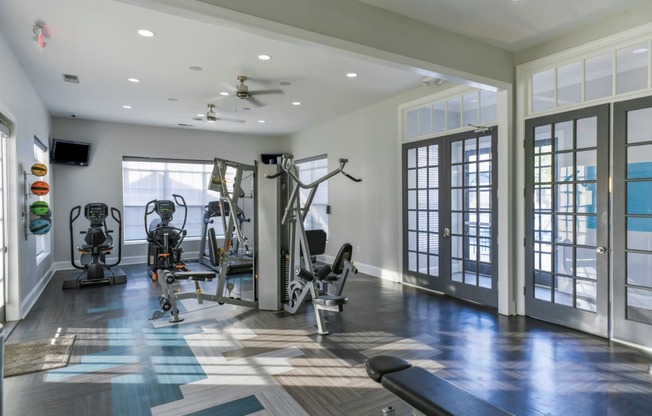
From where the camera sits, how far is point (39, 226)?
4984 mm

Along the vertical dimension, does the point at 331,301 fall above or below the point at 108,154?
below

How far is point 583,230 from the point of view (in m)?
3.98

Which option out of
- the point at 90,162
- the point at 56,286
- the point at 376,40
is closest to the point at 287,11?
the point at 376,40

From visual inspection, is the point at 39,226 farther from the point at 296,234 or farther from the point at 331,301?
the point at 331,301

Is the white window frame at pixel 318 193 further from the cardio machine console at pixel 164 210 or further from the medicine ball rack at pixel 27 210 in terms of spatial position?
the medicine ball rack at pixel 27 210

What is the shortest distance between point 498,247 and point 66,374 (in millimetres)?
4499

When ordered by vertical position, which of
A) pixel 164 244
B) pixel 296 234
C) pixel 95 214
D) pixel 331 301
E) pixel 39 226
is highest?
pixel 95 214

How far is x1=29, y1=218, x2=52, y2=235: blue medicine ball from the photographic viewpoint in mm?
4902

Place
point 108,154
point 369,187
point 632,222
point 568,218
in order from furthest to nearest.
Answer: point 108,154 → point 369,187 → point 568,218 → point 632,222

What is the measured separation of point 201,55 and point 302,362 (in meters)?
3.48

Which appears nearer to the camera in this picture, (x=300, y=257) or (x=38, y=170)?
(x=300, y=257)

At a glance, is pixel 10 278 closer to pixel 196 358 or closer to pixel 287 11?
pixel 196 358

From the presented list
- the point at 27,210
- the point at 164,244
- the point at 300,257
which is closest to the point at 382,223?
the point at 300,257

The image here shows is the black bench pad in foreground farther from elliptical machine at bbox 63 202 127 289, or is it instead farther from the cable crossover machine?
elliptical machine at bbox 63 202 127 289
